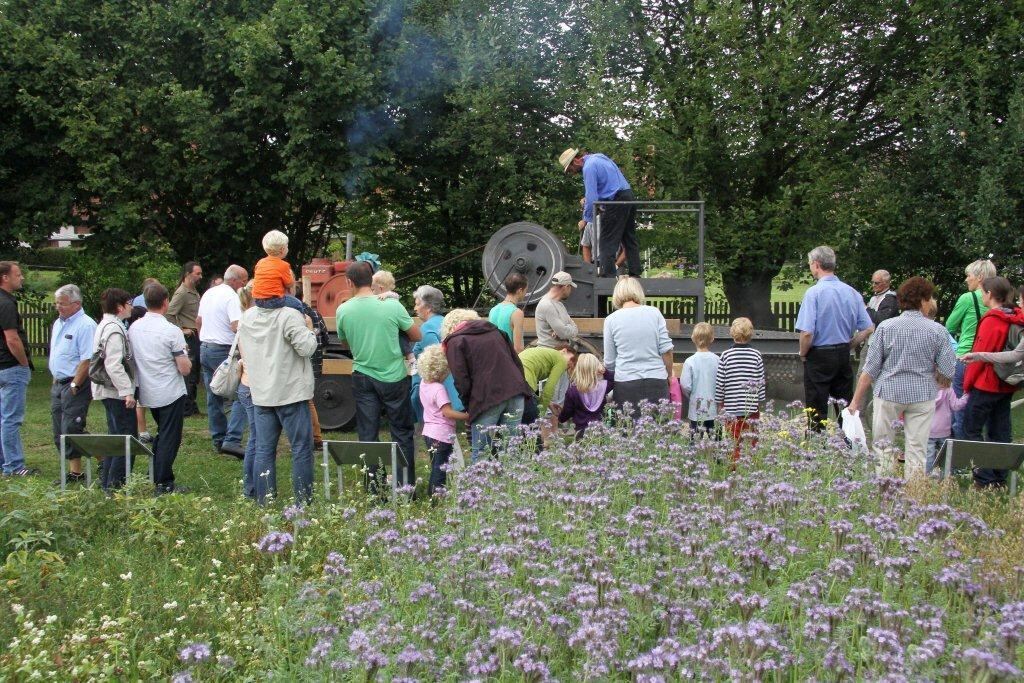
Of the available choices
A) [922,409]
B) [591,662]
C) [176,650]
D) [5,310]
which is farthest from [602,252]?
[591,662]

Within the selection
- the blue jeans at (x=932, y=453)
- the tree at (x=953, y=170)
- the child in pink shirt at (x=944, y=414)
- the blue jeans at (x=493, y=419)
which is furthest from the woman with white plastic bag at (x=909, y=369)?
the tree at (x=953, y=170)

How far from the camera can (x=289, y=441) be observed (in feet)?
24.5

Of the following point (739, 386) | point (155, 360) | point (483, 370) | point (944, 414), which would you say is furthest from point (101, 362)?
point (944, 414)

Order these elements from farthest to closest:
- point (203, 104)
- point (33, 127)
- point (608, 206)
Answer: point (33, 127) < point (203, 104) < point (608, 206)

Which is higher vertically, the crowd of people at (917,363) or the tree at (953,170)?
the tree at (953,170)

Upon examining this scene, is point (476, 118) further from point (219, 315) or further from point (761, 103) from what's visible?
point (219, 315)

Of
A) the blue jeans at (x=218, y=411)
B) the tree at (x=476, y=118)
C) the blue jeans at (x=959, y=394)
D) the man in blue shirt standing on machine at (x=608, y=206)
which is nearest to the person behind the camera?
the blue jeans at (x=959, y=394)

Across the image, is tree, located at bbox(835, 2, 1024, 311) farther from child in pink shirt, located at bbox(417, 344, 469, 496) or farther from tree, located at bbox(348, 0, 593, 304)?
child in pink shirt, located at bbox(417, 344, 469, 496)

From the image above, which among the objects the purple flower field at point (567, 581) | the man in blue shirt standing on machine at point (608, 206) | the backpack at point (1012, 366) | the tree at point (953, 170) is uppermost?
the tree at point (953, 170)

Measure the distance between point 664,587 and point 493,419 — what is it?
320 centimetres

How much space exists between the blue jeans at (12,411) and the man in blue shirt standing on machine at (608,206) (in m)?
5.49

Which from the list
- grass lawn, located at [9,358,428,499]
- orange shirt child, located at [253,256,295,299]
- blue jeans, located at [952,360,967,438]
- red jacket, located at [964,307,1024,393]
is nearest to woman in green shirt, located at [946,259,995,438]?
blue jeans, located at [952,360,967,438]

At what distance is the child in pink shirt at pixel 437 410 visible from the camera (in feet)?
24.2

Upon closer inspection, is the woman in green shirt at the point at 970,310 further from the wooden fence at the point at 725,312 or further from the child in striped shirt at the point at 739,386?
the wooden fence at the point at 725,312
